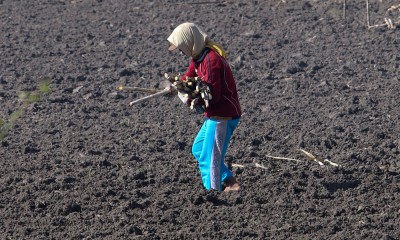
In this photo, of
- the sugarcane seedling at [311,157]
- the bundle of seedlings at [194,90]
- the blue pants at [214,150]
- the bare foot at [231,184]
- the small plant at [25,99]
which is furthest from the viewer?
the sugarcane seedling at [311,157]

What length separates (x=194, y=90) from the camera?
782cm

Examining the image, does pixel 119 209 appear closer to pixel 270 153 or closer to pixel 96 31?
pixel 270 153

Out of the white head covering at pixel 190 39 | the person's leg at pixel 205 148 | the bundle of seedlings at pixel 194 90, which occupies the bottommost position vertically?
the person's leg at pixel 205 148

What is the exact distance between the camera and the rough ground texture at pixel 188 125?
779cm

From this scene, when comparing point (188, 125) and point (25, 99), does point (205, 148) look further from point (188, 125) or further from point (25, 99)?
point (188, 125)

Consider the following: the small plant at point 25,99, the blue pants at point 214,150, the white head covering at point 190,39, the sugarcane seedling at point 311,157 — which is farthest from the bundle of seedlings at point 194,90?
the sugarcane seedling at point 311,157

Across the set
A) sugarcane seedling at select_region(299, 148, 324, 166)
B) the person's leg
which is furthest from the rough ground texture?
the person's leg

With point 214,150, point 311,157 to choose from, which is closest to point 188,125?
point 311,157

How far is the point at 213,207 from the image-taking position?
26.2ft

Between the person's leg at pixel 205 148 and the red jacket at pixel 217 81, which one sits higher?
the red jacket at pixel 217 81

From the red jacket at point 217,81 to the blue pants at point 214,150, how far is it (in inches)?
3.9

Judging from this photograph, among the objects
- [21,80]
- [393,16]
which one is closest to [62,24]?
[21,80]

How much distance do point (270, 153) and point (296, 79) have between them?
2281mm

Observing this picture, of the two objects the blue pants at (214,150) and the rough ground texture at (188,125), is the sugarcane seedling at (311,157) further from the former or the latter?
the blue pants at (214,150)
